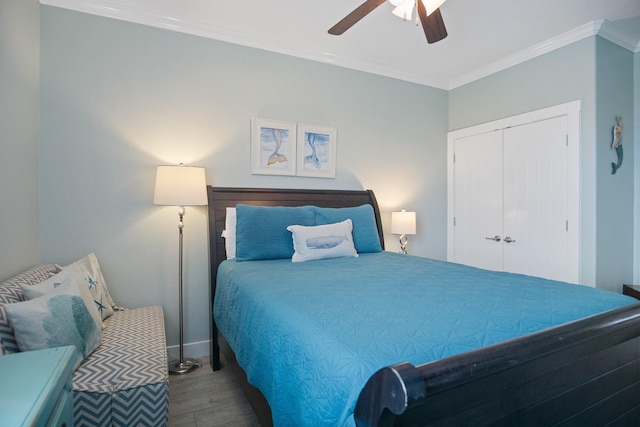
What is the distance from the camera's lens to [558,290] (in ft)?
5.30

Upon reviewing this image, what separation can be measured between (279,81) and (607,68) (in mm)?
2844

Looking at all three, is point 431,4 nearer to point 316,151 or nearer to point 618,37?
point 316,151

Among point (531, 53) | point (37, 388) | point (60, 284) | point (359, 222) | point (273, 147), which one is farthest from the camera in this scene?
point (531, 53)

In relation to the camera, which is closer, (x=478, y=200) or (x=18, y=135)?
(x=18, y=135)

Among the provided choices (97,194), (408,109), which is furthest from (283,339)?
Answer: (408,109)

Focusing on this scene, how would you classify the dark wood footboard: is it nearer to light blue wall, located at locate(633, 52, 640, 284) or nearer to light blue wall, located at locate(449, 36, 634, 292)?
light blue wall, located at locate(449, 36, 634, 292)

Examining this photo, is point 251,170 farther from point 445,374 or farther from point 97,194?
point 445,374

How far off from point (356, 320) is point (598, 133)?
292cm

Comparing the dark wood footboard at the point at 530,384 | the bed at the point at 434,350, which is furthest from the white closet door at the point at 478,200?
the dark wood footboard at the point at 530,384

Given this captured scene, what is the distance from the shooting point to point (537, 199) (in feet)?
10.5

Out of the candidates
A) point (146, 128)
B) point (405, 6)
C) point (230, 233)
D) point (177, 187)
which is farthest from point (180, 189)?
point (405, 6)

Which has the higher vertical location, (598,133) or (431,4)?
(431,4)

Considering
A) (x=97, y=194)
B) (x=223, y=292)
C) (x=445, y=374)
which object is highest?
(x=97, y=194)

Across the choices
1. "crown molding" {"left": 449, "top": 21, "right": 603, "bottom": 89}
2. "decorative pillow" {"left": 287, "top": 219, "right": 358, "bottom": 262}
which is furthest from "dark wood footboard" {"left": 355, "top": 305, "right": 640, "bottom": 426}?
"crown molding" {"left": 449, "top": 21, "right": 603, "bottom": 89}
